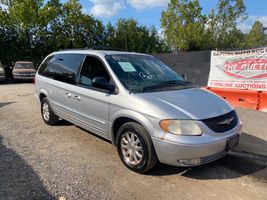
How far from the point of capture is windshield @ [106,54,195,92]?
4.56 meters

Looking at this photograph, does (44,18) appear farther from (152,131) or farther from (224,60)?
(152,131)

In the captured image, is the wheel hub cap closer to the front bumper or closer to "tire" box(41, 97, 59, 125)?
the front bumper

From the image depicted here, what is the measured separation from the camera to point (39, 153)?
496cm

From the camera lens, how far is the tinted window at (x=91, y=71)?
5001mm

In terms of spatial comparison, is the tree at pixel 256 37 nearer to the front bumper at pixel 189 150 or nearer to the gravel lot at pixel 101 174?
the gravel lot at pixel 101 174

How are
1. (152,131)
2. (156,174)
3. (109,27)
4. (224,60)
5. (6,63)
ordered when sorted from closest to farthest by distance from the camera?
(152,131)
(156,174)
(224,60)
(6,63)
(109,27)

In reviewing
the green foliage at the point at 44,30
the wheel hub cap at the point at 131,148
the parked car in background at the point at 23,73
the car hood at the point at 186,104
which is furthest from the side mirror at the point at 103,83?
the green foliage at the point at 44,30

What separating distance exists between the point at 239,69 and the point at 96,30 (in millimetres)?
25787

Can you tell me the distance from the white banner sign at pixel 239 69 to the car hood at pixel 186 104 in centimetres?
→ 480

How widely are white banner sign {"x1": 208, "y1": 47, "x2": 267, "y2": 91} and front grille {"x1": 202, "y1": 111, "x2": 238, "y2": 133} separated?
4855 millimetres

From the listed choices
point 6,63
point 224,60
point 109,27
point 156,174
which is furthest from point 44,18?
point 156,174

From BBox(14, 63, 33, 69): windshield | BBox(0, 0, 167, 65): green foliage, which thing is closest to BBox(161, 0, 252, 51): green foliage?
BBox(0, 0, 167, 65): green foliage

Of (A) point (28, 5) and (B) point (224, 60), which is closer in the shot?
(B) point (224, 60)

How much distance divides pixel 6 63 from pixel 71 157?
78.0 ft
